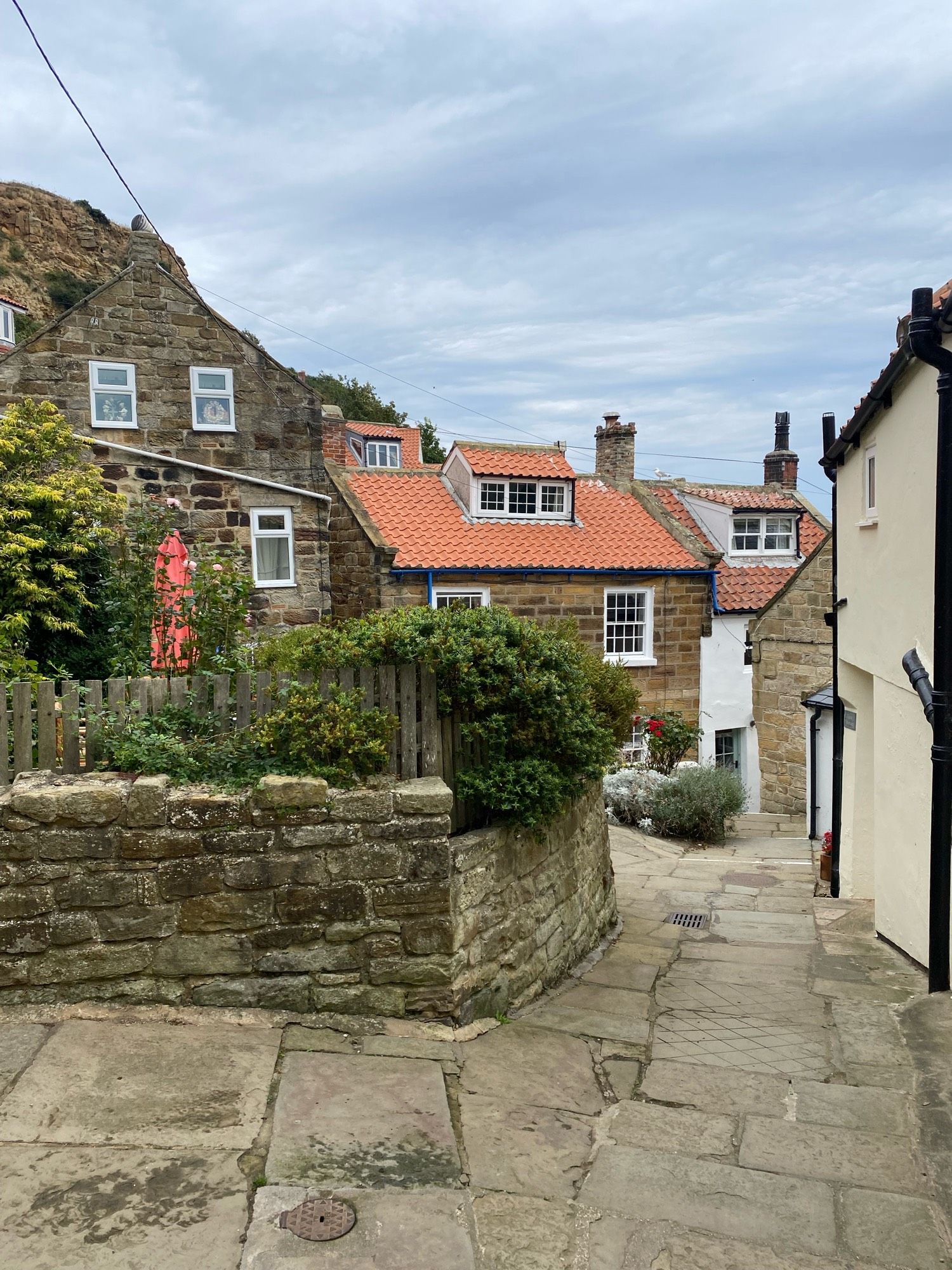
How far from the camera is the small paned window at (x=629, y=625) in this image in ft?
72.6

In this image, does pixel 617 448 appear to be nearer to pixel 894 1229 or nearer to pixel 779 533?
pixel 779 533

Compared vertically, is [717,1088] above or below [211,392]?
below

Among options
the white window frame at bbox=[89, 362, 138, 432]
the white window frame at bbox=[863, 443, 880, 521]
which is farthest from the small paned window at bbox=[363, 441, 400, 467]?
the white window frame at bbox=[863, 443, 880, 521]

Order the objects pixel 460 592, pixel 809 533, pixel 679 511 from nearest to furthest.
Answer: pixel 460 592 < pixel 679 511 < pixel 809 533

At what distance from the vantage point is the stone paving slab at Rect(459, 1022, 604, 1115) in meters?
5.00

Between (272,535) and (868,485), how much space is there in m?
10.9

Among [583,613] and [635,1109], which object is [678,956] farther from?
[583,613]

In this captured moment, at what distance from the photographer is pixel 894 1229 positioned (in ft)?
13.1

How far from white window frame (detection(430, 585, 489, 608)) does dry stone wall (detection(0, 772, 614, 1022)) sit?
47.7ft

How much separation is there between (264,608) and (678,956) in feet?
37.3

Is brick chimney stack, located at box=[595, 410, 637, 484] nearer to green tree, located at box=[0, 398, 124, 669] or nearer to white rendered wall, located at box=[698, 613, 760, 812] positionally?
white rendered wall, located at box=[698, 613, 760, 812]

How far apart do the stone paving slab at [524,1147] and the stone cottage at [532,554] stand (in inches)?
598

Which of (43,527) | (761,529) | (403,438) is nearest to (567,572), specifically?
(761,529)

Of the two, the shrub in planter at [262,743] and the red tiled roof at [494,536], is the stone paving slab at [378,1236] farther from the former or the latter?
the red tiled roof at [494,536]
